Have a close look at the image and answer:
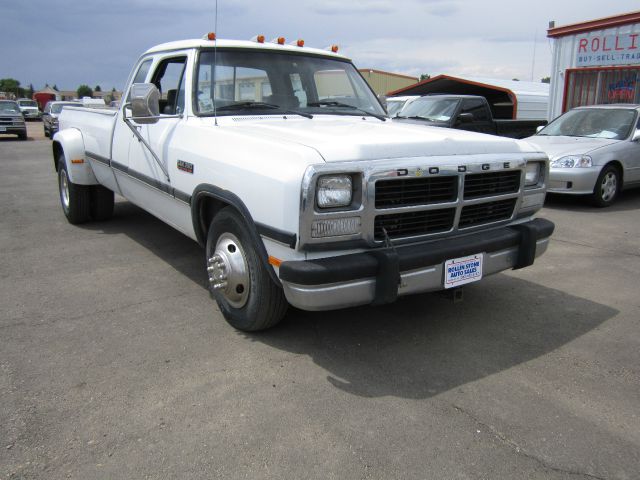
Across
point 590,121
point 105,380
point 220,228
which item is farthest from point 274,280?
point 590,121

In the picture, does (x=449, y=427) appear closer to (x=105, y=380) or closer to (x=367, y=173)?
(x=367, y=173)

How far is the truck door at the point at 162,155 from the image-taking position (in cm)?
439

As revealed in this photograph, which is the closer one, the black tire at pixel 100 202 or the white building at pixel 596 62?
the black tire at pixel 100 202

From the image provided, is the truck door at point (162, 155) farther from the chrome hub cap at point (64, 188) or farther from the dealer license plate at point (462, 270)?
the chrome hub cap at point (64, 188)

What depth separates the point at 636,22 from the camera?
41.8 feet

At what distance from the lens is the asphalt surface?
2.54m

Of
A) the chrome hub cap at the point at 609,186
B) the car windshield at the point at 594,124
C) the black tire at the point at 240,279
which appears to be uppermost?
the car windshield at the point at 594,124

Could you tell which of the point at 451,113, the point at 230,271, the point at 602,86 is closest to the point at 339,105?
the point at 230,271

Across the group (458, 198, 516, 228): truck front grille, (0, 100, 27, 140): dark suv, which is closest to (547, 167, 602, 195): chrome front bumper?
(458, 198, 516, 228): truck front grille

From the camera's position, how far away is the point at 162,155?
4469 mm

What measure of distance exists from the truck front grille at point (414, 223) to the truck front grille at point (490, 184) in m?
0.22

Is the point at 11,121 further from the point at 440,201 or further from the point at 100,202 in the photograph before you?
the point at 440,201

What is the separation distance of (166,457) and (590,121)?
929cm

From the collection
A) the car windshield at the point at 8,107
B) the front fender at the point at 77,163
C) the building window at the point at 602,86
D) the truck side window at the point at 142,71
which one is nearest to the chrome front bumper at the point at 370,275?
the truck side window at the point at 142,71
